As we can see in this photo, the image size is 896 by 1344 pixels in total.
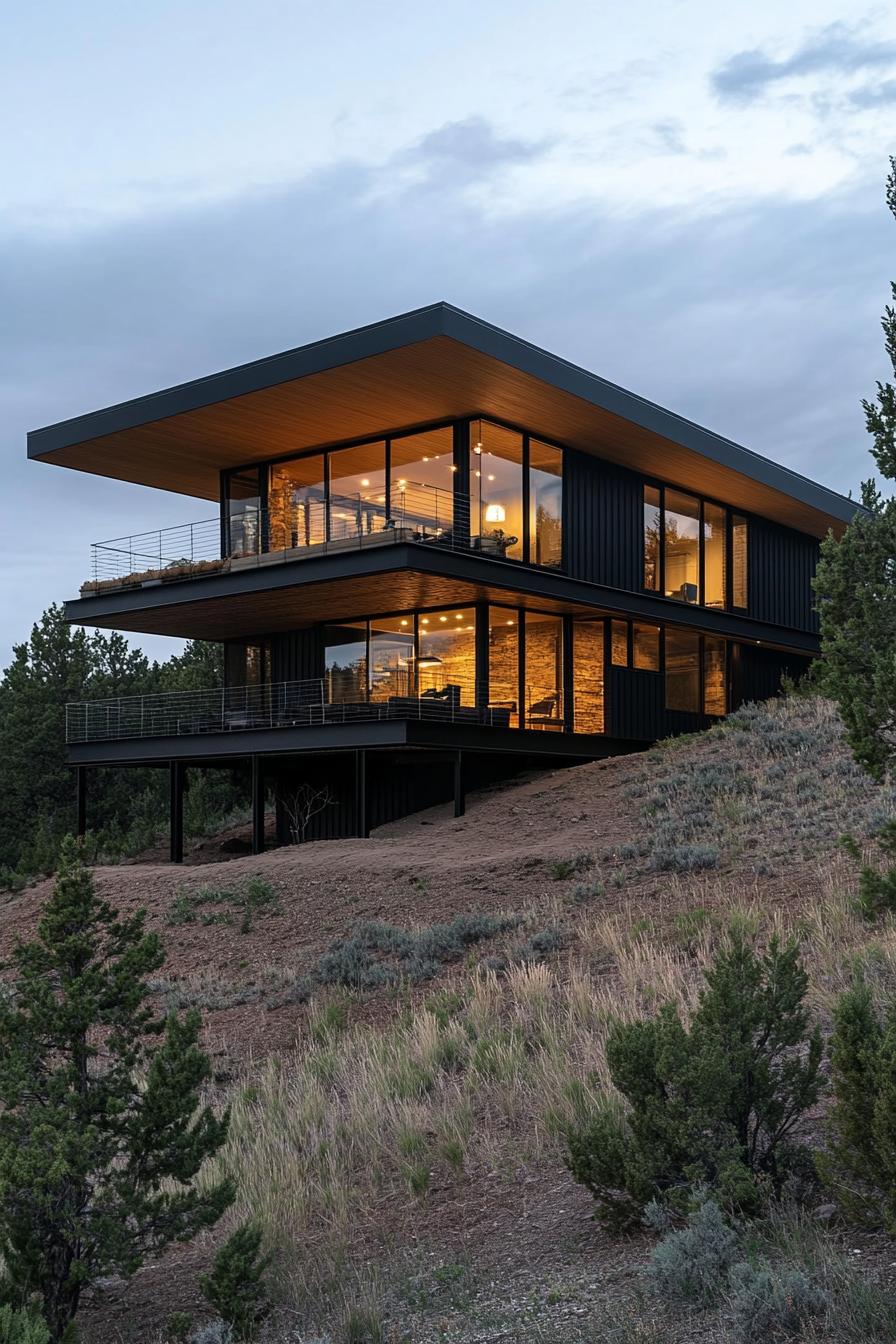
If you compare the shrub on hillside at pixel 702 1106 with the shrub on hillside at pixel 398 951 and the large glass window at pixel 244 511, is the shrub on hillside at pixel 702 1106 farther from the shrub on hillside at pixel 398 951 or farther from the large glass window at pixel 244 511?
the large glass window at pixel 244 511

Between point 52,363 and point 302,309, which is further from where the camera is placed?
point 302,309

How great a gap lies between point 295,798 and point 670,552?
1056 centimetres

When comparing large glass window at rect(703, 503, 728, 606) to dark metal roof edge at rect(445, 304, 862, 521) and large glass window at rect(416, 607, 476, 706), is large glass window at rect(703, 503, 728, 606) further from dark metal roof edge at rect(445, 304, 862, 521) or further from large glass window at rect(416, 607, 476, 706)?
large glass window at rect(416, 607, 476, 706)

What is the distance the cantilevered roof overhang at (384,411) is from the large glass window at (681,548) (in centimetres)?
66

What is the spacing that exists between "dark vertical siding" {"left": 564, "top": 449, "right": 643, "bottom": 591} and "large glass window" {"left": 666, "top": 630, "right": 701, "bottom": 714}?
232 centimetres

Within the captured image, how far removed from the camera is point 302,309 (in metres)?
115

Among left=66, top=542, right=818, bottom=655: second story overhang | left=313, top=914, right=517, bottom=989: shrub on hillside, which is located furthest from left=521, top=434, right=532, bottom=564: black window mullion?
left=313, top=914, right=517, bottom=989: shrub on hillside

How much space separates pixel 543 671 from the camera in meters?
26.2

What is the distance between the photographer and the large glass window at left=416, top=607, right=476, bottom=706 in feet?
81.7

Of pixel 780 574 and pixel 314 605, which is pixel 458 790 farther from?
pixel 780 574

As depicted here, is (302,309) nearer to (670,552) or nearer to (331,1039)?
(670,552)

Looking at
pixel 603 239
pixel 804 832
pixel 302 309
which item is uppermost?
pixel 302 309

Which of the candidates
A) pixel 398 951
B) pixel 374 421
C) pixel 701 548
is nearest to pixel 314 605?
pixel 374 421

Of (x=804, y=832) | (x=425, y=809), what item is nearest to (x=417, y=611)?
(x=425, y=809)
